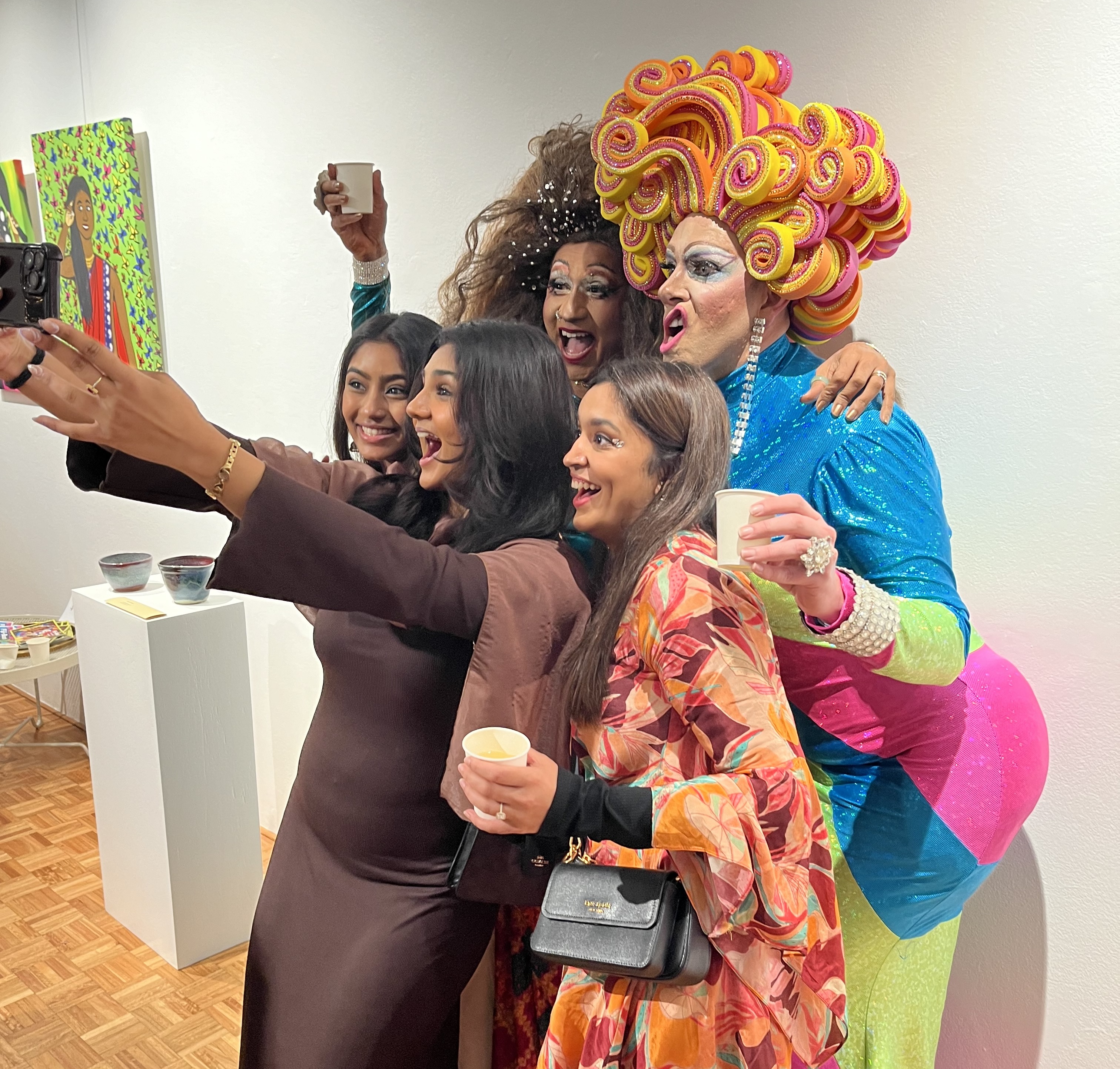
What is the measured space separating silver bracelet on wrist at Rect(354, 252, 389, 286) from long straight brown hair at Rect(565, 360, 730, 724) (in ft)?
2.62

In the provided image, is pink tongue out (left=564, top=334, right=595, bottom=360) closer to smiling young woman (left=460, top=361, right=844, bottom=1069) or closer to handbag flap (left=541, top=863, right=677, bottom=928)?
smiling young woman (left=460, top=361, right=844, bottom=1069)

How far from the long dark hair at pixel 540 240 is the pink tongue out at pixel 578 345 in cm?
6

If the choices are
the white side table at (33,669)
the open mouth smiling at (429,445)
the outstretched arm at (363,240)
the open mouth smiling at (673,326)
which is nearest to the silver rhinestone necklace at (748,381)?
the open mouth smiling at (673,326)

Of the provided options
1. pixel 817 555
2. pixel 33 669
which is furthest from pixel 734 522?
pixel 33 669

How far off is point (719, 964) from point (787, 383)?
83 centimetres

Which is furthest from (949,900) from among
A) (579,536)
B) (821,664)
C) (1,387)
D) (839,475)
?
(1,387)

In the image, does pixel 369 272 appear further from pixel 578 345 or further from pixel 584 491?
pixel 584 491

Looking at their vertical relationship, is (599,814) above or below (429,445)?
below

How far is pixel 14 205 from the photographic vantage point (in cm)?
400

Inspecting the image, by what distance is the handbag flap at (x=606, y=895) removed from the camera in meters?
1.23

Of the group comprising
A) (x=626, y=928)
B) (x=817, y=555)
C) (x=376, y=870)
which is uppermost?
(x=817, y=555)

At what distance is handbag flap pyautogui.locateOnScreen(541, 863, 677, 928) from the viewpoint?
1.23m

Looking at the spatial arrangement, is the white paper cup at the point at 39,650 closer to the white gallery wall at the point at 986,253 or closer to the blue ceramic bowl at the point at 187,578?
the blue ceramic bowl at the point at 187,578

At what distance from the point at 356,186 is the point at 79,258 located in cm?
234
